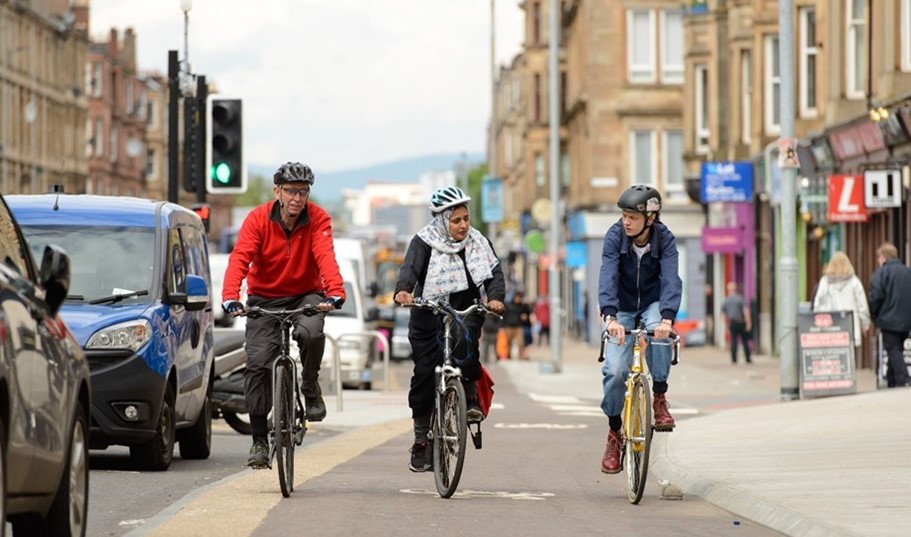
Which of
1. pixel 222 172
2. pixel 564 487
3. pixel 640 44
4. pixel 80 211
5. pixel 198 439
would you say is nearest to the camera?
pixel 564 487

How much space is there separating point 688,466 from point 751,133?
109ft

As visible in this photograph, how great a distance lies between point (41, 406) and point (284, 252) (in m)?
4.70

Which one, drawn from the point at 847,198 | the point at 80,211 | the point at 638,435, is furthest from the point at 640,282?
the point at 847,198

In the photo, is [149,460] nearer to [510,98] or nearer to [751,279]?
[751,279]

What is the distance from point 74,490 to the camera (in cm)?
861

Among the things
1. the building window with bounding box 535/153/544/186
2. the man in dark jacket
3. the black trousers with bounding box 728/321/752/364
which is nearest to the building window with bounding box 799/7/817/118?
the black trousers with bounding box 728/321/752/364

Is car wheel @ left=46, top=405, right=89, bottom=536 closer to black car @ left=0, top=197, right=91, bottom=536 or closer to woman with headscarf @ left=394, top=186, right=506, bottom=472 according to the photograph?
black car @ left=0, top=197, right=91, bottom=536

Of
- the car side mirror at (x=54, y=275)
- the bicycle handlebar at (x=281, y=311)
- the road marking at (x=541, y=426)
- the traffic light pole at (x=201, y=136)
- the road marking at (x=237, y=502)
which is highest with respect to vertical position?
the traffic light pole at (x=201, y=136)

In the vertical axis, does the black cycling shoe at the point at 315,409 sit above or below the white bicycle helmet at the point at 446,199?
below

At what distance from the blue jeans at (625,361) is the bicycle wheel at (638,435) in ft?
0.98

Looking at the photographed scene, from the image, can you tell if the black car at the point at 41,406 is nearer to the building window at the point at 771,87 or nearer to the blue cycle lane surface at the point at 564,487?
the blue cycle lane surface at the point at 564,487

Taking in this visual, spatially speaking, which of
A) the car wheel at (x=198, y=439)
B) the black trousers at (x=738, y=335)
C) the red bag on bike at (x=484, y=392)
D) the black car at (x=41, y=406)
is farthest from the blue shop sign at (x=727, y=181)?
the black car at (x=41, y=406)

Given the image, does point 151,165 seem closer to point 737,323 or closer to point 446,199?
point 737,323

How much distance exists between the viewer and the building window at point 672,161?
62781 mm
